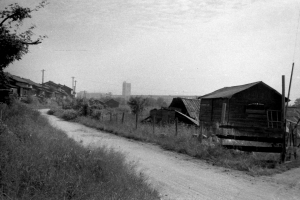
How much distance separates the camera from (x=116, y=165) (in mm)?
5875

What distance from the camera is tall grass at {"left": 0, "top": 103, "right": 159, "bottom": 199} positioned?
416 cm

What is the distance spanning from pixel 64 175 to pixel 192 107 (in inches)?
840

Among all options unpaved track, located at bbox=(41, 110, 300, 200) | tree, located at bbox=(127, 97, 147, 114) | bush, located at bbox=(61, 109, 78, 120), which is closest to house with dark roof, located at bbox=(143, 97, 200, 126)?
bush, located at bbox=(61, 109, 78, 120)

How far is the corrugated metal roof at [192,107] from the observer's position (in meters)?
24.2

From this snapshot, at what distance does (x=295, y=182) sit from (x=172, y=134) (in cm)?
675

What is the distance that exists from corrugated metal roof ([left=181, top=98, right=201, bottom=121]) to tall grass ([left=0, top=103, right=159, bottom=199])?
61.1 feet

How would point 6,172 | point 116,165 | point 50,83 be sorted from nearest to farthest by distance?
point 6,172
point 116,165
point 50,83

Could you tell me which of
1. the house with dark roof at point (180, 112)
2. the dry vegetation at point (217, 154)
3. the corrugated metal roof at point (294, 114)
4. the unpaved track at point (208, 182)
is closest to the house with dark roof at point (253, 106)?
the corrugated metal roof at point (294, 114)

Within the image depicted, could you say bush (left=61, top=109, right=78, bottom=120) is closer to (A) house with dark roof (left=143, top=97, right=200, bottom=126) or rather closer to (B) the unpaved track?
(A) house with dark roof (left=143, top=97, right=200, bottom=126)

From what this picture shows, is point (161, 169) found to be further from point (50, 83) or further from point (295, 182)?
point (50, 83)

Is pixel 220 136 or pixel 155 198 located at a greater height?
pixel 220 136

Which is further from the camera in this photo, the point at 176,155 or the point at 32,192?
the point at 176,155

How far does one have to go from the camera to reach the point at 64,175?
4758 mm

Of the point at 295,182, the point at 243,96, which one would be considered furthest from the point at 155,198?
the point at 243,96
